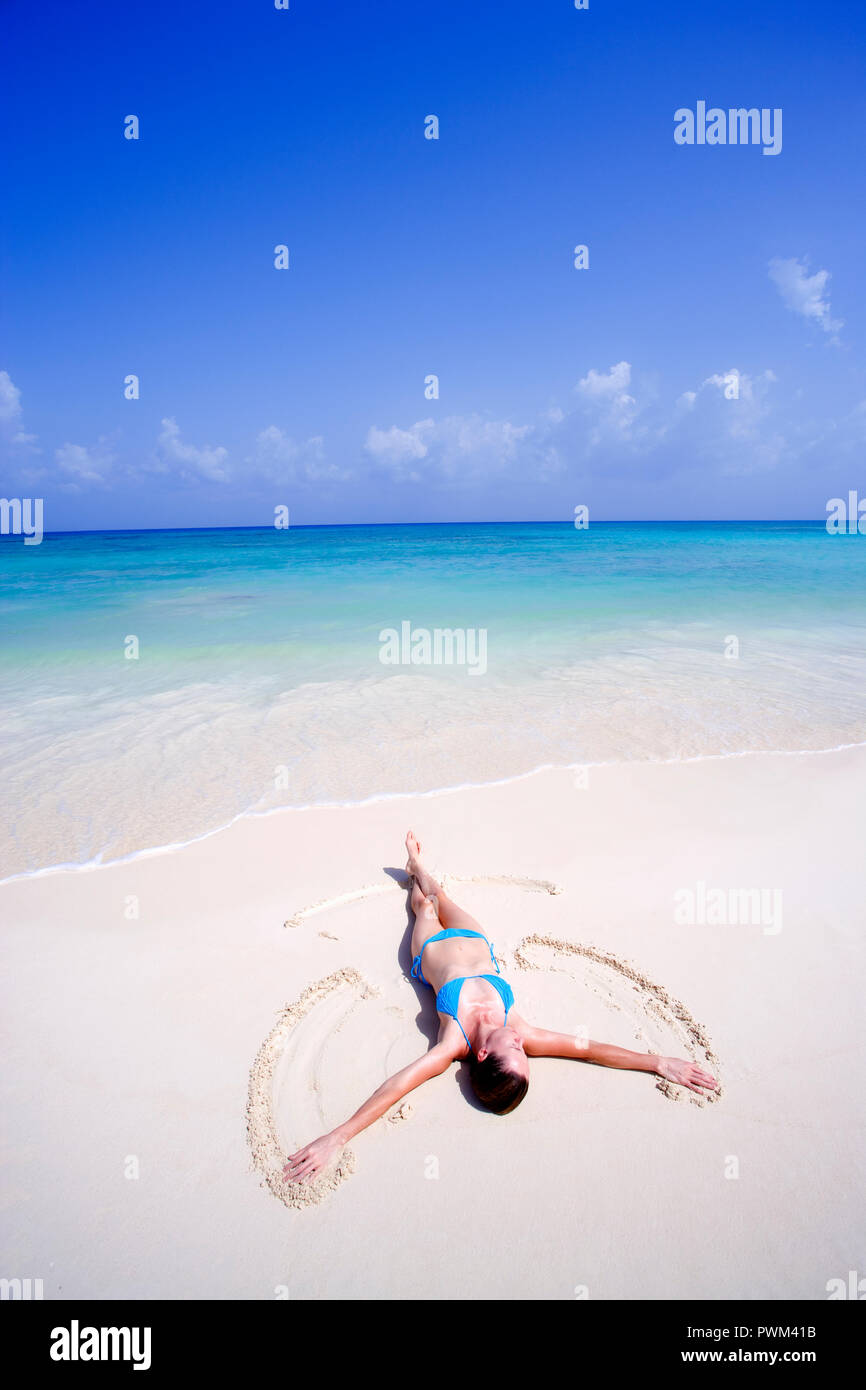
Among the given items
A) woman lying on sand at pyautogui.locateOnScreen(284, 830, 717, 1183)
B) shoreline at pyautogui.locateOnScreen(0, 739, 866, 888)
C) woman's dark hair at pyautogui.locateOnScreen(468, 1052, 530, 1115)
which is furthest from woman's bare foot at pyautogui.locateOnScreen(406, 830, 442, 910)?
woman's dark hair at pyautogui.locateOnScreen(468, 1052, 530, 1115)

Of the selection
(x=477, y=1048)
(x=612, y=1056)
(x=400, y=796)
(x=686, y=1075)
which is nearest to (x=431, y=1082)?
(x=477, y=1048)

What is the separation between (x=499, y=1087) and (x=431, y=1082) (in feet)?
1.59

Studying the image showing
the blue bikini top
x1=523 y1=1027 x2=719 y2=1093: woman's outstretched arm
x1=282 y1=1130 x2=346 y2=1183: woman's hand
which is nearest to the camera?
x1=282 y1=1130 x2=346 y2=1183: woman's hand

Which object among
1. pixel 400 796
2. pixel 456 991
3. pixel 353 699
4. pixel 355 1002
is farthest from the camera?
pixel 353 699

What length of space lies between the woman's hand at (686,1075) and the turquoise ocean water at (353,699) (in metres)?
3.81

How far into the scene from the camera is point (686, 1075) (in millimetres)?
3576

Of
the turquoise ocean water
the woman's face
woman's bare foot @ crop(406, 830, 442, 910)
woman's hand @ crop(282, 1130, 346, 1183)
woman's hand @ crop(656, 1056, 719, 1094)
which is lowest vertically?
woman's hand @ crop(282, 1130, 346, 1183)

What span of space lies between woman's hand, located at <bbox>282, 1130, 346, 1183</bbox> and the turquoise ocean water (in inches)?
135

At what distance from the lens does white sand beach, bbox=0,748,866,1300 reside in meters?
2.84

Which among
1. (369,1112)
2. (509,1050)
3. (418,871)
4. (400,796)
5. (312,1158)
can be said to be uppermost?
(400,796)

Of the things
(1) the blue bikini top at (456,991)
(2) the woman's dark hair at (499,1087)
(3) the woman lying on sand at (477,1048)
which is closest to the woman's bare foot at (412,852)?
(3) the woman lying on sand at (477,1048)

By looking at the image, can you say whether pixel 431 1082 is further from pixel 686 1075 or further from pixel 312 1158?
pixel 686 1075

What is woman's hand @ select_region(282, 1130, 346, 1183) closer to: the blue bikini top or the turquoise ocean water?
the blue bikini top
